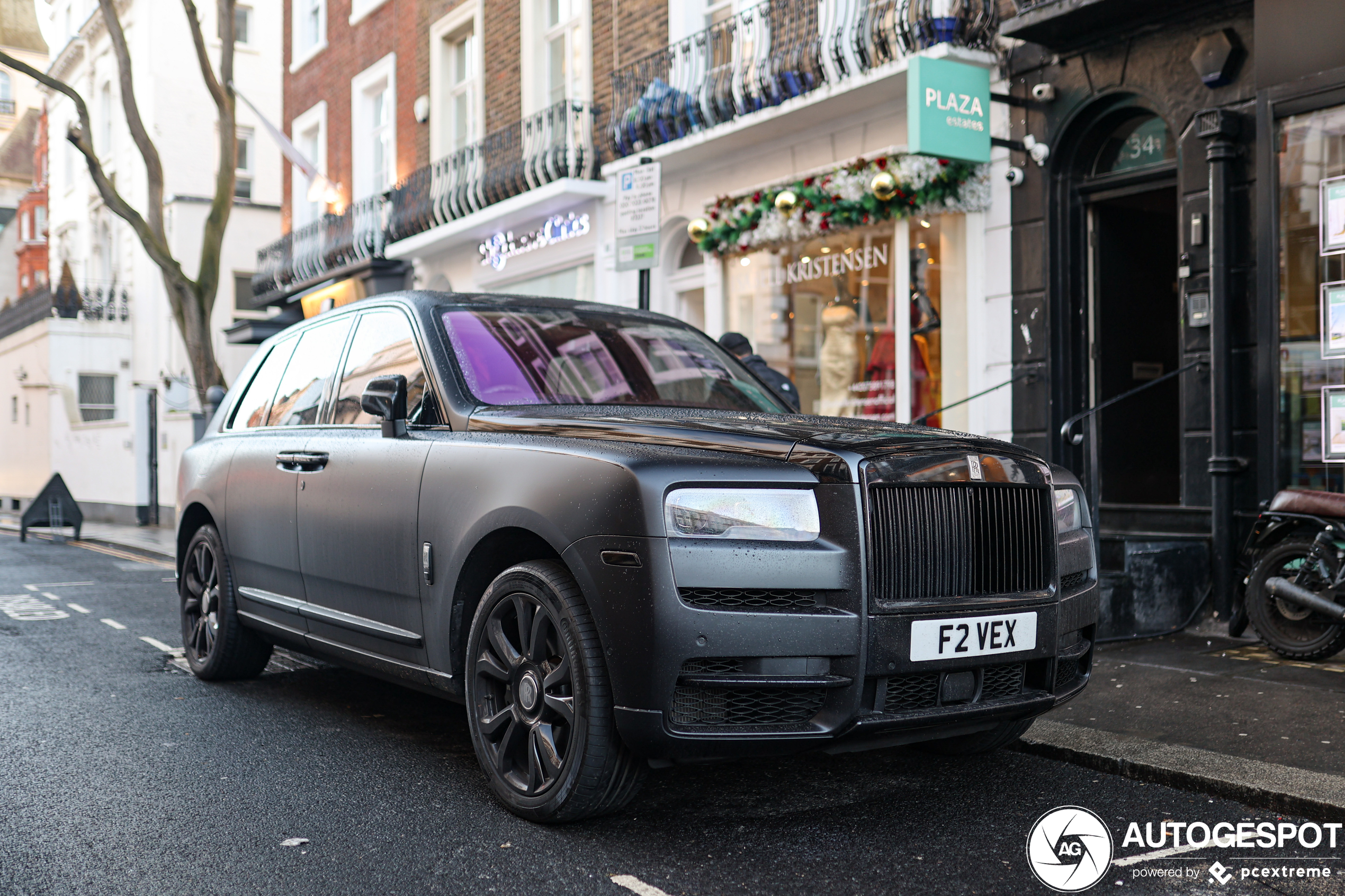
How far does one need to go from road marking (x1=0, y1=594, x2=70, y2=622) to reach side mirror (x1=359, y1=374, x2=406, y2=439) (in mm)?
5793

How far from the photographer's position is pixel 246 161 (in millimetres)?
34094

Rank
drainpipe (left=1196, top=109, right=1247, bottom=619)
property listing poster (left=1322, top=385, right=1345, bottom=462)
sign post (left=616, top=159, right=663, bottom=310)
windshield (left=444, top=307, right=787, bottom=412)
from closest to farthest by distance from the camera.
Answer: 1. windshield (left=444, top=307, right=787, bottom=412)
2. property listing poster (left=1322, top=385, right=1345, bottom=462)
3. drainpipe (left=1196, top=109, right=1247, bottom=619)
4. sign post (left=616, top=159, right=663, bottom=310)

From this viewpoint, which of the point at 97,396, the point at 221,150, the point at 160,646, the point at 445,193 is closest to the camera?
the point at 160,646

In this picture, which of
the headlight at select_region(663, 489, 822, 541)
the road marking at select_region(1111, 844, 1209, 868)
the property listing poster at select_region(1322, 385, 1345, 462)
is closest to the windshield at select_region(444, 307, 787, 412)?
the headlight at select_region(663, 489, 822, 541)

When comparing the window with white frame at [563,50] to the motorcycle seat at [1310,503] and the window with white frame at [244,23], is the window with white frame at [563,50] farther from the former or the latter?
the window with white frame at [244,23]

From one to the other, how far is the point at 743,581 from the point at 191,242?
3236 centimetres

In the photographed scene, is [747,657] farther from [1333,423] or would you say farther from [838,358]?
[838,358]

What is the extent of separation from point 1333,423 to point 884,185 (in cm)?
432

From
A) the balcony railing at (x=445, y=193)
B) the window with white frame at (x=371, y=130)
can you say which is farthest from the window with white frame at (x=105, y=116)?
the window with white frame at (x=371, y=130)

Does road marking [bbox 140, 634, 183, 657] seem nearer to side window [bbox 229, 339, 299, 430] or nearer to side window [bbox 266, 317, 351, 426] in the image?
side window [bbox 229, 339, 299, 430]

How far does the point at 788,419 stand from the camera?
14.2 feet

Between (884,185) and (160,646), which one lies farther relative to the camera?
(884,185)

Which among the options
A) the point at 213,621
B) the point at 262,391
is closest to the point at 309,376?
the point at 262,391

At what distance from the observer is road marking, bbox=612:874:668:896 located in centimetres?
335
